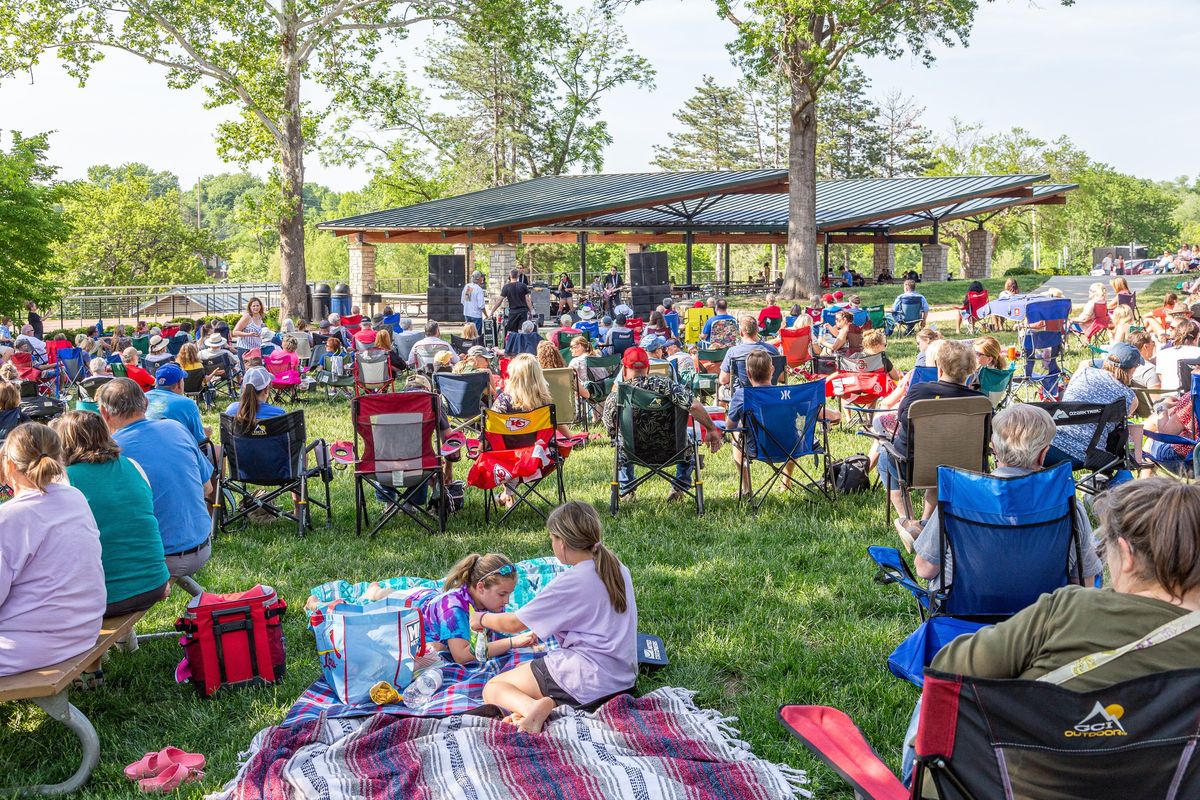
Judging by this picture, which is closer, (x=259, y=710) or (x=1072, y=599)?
(x=1072, y=599)

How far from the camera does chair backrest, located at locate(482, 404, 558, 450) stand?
6.94m

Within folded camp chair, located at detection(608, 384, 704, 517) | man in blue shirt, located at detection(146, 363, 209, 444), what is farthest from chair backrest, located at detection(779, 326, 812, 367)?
man in blue shirt, located at detection(146, 363, 209, 444)

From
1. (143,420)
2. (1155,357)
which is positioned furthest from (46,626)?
(1155,357)

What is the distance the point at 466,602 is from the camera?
15.4 feet

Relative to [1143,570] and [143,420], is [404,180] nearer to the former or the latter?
[143,420]

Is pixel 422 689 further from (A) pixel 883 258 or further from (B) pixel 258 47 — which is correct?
(A) pixel 883 258

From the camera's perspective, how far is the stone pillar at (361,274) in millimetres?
26641

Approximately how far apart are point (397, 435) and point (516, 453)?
79cm

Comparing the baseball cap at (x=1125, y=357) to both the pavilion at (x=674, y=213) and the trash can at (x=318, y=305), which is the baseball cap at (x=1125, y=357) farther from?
the trash can at (x=318, y=305)

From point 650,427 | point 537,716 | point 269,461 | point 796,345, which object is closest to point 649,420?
point 650,427

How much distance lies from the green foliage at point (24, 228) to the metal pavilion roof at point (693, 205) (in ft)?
19.2

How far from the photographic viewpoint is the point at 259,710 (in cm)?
425

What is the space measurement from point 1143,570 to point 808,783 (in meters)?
1.51

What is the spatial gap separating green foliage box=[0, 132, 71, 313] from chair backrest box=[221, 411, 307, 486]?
16926 millimetres
